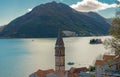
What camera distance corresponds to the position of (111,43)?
47.1ft

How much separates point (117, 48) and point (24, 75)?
7973 cm

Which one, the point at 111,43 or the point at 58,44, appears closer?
the point at 111,43

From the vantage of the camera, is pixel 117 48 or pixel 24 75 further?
pixel 24 75

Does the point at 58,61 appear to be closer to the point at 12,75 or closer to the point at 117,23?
the point at 117,23

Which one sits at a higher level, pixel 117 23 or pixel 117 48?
pixel 117 23

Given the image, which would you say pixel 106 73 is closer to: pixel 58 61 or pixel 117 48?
pixel 117 48

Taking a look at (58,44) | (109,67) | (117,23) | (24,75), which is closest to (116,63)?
(109,67)

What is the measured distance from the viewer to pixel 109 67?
14922mm

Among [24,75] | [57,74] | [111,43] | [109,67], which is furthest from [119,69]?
[24,75]

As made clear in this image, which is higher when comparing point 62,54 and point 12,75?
point 62,54

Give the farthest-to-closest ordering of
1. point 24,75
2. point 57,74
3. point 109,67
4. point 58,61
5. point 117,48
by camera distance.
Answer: point 24,75, point 58,61, point 57,74, point 109,67, point 117,48

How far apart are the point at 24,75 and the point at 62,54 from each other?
50.0 meters

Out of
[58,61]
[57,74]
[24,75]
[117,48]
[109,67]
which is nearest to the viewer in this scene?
[117,48]

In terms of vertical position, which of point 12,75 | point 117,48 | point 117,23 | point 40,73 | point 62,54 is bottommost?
point 12,75
